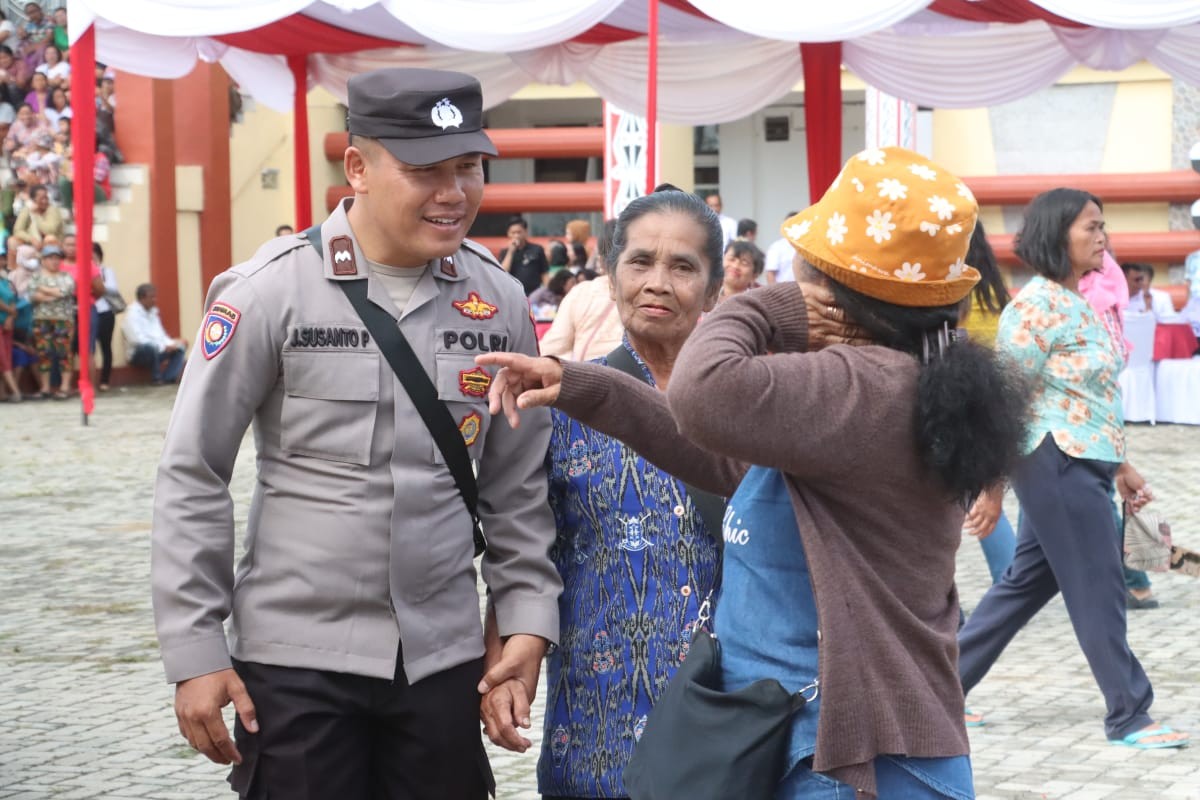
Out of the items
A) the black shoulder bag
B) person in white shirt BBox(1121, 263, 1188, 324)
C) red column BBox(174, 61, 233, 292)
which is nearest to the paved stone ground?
the black shoulder bag

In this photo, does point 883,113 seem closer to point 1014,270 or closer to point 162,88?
point 1014,270

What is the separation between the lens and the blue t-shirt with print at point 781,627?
7.60 ft

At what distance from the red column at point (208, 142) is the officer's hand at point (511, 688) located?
20125 millimetres

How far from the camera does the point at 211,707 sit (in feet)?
8.60

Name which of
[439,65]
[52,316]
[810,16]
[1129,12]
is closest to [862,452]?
[810,16]

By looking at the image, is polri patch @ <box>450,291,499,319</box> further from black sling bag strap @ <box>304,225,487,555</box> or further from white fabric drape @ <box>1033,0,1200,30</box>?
white fabric drape @ <box>1033,0,1200,30</box>

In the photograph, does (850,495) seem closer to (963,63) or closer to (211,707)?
(211,707)

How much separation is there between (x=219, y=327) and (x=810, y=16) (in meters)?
7.85

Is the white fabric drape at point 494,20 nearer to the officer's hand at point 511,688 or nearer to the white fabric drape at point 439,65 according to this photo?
the white fabric drape at point 439,65

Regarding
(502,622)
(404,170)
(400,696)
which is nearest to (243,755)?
(400,696)

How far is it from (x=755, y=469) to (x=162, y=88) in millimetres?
20496

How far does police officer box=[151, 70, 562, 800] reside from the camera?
2.66 meters

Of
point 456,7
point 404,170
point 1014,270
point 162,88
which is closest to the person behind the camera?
point 404,170

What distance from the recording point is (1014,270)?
798 inches
